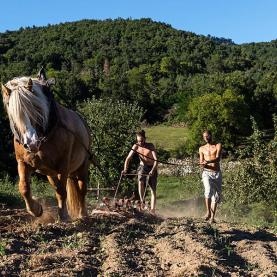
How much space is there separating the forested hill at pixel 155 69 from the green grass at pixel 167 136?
2500mm

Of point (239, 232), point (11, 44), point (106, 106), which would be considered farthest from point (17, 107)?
point (11, 44)

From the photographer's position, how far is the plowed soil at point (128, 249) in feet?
17.0

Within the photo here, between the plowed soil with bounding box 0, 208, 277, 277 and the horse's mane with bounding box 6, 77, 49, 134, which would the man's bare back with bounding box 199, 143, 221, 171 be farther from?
the horse's mane with bounding box 6, 77, 49, 134

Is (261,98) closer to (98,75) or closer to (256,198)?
(98,75)

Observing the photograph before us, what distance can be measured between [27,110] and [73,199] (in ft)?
8.94

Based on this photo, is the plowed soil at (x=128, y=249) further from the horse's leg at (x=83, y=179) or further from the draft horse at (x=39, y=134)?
the horse's leg at (x=83, y=179)

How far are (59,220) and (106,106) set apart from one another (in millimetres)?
22744

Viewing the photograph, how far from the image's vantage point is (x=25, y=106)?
252 inches

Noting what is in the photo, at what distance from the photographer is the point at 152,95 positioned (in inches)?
3713

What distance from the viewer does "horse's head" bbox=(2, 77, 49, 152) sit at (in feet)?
20.9

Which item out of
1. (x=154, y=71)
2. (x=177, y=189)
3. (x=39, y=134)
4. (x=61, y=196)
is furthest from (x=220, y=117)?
(x=39, y=134)

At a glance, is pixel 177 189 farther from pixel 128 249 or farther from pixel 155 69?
pixel 155 69

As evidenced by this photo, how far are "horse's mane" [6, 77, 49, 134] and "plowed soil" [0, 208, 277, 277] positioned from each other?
142cm

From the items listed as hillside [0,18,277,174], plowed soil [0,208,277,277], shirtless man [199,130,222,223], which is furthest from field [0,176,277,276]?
hillside [0,18,277,174]
